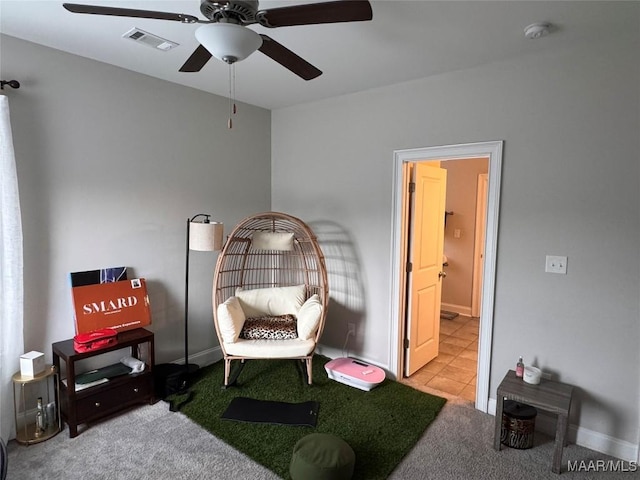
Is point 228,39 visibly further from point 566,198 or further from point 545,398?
point 545,398

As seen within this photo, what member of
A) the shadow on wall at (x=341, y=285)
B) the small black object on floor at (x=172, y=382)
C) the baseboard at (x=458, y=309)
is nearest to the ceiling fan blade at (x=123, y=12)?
the shadow on wall at (x=341, y=285)

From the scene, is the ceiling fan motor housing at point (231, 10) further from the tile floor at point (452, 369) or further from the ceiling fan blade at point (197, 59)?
the tile floor at point (452, 369)

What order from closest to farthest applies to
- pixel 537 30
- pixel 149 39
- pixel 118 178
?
pixel 537 30 < pixel 149 39 < pixel 118 178

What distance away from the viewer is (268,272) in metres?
4.12

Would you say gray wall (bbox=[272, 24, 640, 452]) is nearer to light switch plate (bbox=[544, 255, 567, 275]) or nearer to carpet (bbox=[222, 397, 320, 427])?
light switch plate (bbox=[544, 255, 567, 275])

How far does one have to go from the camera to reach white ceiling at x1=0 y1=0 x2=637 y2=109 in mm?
1993

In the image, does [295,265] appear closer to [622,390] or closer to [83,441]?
[83,441]

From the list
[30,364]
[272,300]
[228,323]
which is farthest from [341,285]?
[30,364]

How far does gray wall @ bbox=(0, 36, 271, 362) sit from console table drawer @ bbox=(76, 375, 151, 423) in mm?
475

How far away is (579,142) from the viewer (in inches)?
95.5

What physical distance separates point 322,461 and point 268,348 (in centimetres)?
115

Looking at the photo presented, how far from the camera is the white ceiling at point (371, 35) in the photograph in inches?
78.5

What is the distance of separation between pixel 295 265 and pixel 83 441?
7.42 feet

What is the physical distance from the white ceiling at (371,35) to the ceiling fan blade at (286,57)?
1.10 ft
